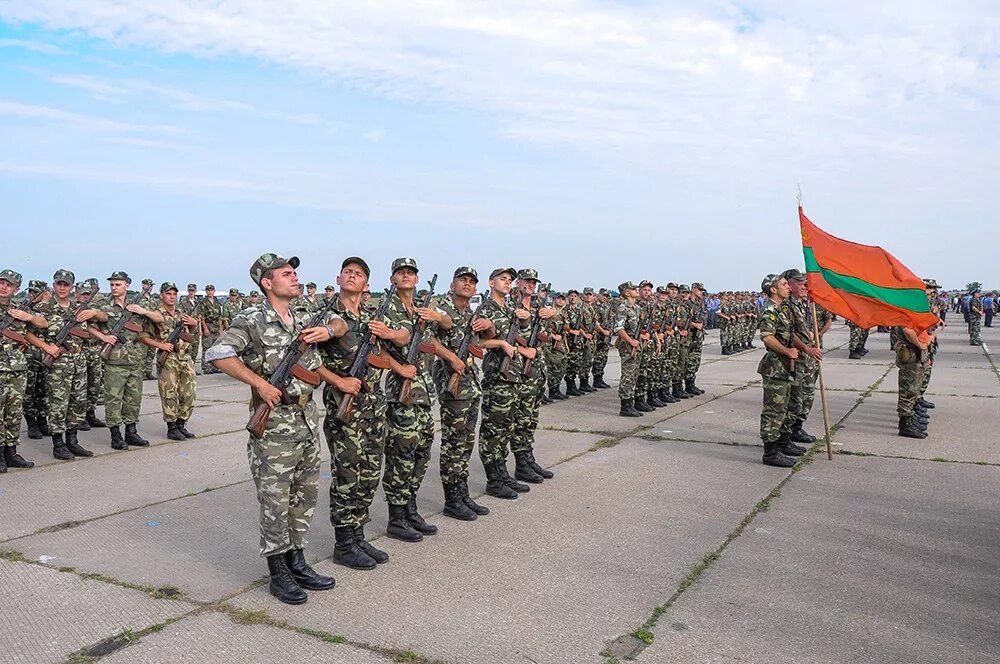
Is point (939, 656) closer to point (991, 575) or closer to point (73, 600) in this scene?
point (991, 575)

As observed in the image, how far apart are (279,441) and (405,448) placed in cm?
115

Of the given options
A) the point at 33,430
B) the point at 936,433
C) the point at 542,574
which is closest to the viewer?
the point at 542,574

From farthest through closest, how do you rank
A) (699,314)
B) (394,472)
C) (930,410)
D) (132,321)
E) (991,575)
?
(699,314), (930,410), (132,321), (394,472), (991,575)

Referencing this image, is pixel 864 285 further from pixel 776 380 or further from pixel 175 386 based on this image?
pixel 175 386

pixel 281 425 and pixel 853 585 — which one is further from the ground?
pixel 281 425

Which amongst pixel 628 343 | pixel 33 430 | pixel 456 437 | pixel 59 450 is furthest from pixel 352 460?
pixel 628 343

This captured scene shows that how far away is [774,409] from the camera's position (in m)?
7.43

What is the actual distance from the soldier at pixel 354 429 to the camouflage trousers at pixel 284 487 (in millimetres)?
389

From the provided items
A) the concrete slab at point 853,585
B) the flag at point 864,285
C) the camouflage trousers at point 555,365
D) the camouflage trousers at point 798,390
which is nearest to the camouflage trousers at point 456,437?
the concrete slab at point 853,585

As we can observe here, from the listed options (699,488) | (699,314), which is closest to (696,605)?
(699,488)

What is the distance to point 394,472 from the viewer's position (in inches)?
201

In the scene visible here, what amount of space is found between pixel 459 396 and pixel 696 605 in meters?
2.25

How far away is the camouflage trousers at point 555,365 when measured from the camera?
495 inches

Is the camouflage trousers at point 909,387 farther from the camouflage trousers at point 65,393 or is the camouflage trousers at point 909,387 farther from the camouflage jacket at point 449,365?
the camouflage trousers at point 65,393
